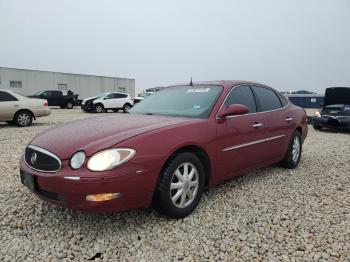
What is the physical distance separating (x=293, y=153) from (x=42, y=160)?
→ 12.8 ft

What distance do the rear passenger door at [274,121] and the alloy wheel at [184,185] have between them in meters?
1.52

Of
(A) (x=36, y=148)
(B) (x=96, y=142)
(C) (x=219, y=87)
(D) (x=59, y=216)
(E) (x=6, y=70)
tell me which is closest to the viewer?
(B) (x=96, y=142)

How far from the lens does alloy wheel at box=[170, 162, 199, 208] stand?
2.98 metres

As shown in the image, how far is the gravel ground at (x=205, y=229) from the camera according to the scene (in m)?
2.51

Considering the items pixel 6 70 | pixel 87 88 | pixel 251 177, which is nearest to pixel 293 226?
pixel 251 177

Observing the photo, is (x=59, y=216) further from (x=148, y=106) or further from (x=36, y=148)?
(x=148, y=106)

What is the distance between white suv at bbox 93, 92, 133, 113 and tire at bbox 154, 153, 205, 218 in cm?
1752

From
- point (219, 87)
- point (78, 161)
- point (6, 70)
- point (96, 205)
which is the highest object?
point (6, 70)

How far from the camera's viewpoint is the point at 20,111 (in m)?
10.8

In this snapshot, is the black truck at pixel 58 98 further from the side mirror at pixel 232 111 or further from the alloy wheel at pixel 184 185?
the alloy wheel at pixel 184 185

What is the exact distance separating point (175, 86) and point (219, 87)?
80 centimetres

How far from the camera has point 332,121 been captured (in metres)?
10.9

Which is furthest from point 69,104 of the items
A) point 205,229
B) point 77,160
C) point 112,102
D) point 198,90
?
point 205,229

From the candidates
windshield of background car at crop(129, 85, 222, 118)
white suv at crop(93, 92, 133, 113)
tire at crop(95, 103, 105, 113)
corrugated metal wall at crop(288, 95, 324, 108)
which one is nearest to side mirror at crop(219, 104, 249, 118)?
windshield of background car at crop(129, 85, 222, 118)
